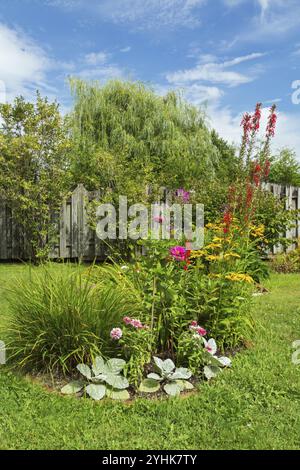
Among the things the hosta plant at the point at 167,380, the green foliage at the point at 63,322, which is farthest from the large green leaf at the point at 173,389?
the green foliage at the point at 63,322

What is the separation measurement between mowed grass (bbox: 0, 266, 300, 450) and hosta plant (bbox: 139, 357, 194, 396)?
0.36 ft

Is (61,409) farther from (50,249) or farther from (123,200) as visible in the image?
(50,249)

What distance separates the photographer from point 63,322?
10.3 ft

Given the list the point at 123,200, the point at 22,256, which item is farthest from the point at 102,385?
the point at 22,256

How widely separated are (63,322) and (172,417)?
1.06 meters

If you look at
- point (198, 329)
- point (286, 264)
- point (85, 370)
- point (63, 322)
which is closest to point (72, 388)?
point (85, 370)

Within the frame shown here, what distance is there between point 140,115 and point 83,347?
575 inches

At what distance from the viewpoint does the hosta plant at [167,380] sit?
9.57 feet

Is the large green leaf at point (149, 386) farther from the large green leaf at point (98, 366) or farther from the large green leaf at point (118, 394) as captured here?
the large green leaf at point (98, 366)

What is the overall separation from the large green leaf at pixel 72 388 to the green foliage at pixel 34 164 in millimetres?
5978

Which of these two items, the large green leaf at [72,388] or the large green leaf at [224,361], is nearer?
the large green leaf at [72,388]

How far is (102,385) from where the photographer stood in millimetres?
2869

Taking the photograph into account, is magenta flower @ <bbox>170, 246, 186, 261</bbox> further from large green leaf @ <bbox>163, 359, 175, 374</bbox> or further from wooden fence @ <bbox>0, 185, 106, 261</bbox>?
wooden fence @ <bbox>0, 185, 106, 261</bbox>

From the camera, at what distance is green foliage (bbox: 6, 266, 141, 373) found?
3.14 meters
